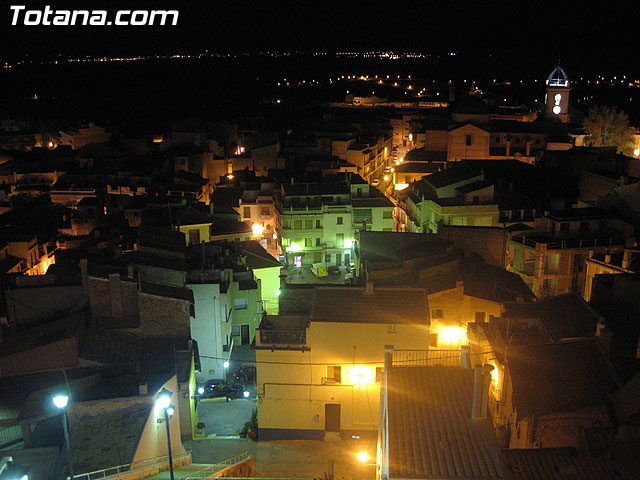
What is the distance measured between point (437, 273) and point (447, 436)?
12.1 m

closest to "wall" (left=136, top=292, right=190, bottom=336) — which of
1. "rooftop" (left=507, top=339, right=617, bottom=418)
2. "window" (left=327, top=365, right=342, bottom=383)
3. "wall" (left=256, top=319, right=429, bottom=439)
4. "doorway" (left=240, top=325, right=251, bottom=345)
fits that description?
"wall" (left=256, top=319, right=429, bottom=439)

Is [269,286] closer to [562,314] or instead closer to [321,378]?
[321,378]

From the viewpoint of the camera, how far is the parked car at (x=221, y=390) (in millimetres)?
19344

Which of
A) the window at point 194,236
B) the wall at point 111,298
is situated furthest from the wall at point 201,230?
the wall at point 111,298

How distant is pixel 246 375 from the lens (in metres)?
21.0

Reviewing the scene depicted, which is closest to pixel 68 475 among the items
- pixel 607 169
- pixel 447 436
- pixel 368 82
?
pixel 447 436

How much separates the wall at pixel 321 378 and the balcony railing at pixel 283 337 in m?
0.23

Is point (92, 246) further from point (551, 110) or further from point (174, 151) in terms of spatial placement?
point (551, 110)

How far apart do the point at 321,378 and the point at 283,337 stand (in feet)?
4.84

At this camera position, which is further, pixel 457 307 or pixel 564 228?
pixel 564 228

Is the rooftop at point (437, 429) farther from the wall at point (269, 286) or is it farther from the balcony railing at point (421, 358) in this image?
the wall at point (269, 286)

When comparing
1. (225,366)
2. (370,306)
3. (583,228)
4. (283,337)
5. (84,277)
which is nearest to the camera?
(283,337)

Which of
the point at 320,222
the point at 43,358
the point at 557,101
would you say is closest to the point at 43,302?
the point at 43,358

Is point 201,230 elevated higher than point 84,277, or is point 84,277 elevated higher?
point 201,230
